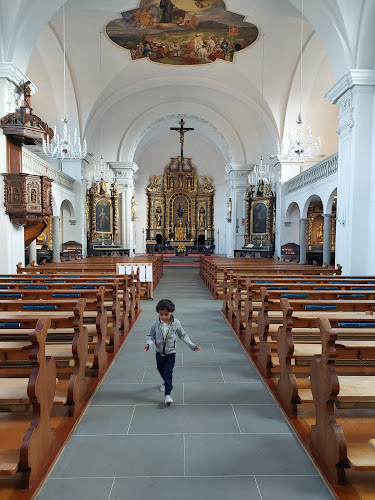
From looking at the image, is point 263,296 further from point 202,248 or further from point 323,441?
point 202,248

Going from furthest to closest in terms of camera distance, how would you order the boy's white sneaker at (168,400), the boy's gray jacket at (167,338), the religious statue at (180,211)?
the religious statue at (180,211), the boy's gray jacket at (167,338), the boy's white sneaker at (168,400)

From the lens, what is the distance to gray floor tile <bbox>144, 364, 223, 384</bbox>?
13.6ft

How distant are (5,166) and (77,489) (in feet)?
24.4

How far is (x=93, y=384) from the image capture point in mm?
3904

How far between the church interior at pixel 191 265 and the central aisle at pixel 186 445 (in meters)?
0.02

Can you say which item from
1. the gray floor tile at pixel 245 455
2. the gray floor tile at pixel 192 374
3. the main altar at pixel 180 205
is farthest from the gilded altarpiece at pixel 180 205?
the gray floor tile at pixel 245 455

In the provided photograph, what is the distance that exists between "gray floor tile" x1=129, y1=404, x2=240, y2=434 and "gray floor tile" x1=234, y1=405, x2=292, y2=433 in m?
0.08

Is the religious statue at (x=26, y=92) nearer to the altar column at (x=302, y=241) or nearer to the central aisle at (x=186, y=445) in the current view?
the central aisle at (x=186, y=445)

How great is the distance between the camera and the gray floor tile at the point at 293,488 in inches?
90.0

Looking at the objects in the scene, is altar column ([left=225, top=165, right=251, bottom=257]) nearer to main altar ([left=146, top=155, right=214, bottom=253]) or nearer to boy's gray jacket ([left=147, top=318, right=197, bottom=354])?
main altar ([left=146, top=155, right=214, bottom=253])

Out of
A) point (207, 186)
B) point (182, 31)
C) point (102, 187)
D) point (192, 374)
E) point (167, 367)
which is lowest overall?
point (192, 374)

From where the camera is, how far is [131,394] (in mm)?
3754

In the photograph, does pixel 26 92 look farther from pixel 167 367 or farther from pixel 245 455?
pixel 245 455

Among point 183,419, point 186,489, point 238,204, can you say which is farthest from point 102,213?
point 186,489
